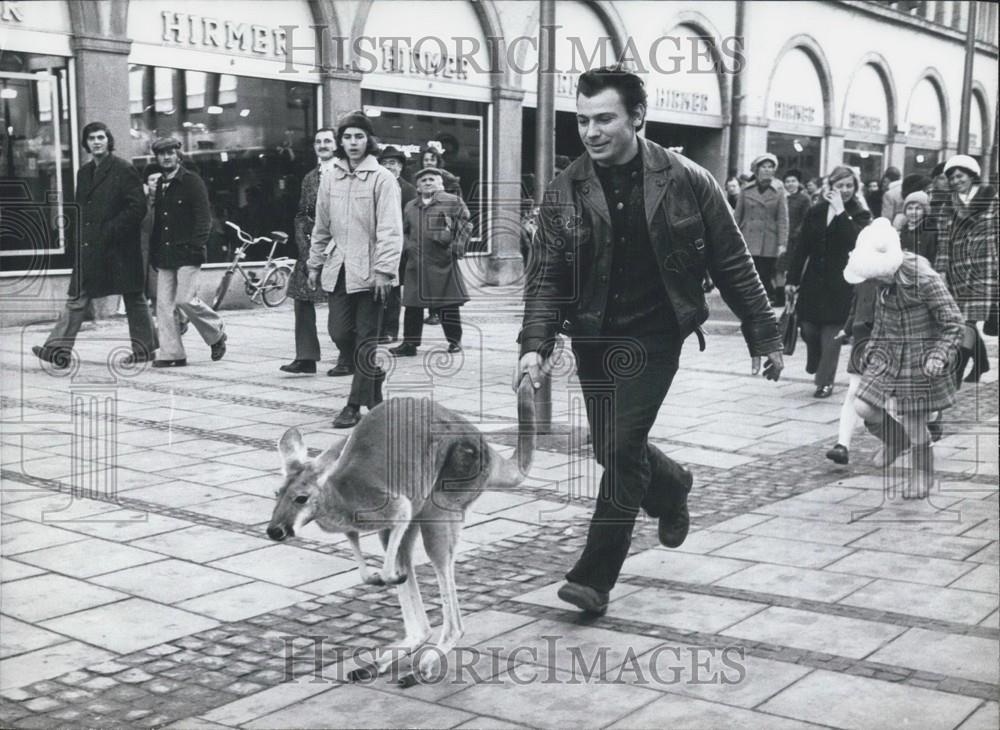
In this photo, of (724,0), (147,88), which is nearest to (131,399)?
(147,88)

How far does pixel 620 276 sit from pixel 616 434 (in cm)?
58

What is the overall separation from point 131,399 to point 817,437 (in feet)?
16.3

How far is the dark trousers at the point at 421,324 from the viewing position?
1193cm

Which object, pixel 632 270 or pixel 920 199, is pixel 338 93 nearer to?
pixel 920 199

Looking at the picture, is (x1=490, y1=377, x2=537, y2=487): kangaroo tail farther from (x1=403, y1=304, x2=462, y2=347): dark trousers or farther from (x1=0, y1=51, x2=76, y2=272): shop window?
(x1=0, y1=51, x2=76, y2=272): shop window

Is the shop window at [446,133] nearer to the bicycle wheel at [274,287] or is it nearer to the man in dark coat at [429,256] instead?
the bicycle wheel at [274,287]

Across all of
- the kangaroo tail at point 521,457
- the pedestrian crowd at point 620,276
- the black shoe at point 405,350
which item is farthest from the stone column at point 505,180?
the kangaroo tail at point 521,457

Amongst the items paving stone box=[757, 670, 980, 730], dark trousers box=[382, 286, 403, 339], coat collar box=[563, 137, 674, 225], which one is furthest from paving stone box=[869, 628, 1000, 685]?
dark trousers box=[382, 286, 403, 339]

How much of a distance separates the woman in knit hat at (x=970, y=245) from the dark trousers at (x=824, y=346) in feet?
3.83

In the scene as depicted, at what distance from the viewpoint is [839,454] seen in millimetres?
7402

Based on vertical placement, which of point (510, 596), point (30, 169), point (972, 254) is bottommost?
point (510, 596)

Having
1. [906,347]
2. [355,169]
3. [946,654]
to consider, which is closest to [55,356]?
[355,169]

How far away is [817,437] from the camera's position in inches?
336

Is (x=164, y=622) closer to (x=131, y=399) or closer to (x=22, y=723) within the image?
(x=22, y=723)
